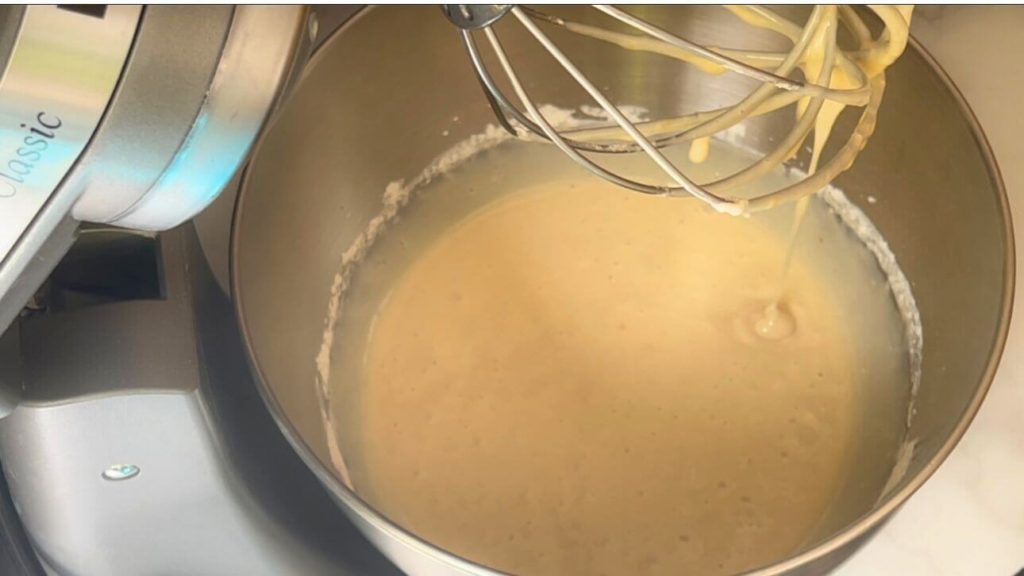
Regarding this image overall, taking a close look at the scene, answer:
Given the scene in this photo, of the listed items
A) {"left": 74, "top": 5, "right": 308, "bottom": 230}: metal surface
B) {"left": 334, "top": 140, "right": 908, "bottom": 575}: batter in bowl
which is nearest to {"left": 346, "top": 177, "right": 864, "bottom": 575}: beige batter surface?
{"left": 334, "top": 140, "right": 908, "bottom": 575}: batter in bowl

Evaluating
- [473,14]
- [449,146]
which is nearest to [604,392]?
[449,146]

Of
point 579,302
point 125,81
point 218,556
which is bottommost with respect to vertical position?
point 218,556

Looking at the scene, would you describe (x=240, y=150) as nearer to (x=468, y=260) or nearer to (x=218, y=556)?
(x=218, y=556)

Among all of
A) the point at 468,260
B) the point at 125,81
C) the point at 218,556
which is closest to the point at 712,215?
the point at 468,260

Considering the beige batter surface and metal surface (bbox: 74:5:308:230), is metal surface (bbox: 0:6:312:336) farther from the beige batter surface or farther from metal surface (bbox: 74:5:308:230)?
the beige batter surface

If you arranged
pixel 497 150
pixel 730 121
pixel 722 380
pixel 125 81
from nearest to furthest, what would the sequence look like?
1. pixel 125 81
2. pixel 730 121
3. pixel 722 380
4. pixel 497 150

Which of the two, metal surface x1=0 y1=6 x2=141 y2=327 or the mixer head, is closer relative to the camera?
metal surface x1=0 y1=6 x2=141 y2=327

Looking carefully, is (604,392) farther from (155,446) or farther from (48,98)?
(48,98)
